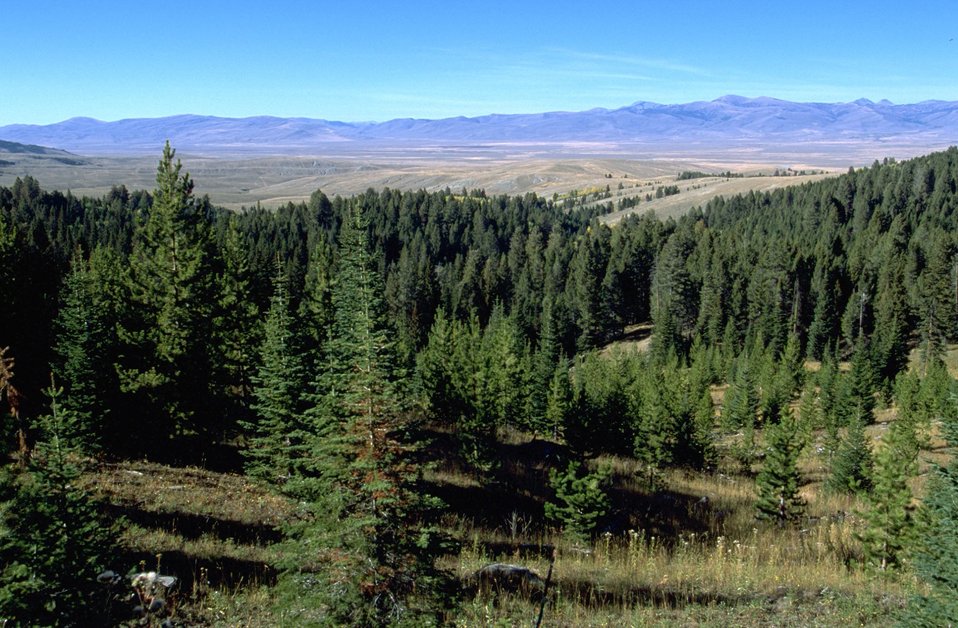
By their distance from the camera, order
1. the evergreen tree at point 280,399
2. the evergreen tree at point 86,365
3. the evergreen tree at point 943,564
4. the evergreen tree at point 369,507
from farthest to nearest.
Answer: the evergreen tree at point 86,365, the evergreen tree at point 280,399, the evergreen tree at point 943,564, the evergreen tree at point 369,507

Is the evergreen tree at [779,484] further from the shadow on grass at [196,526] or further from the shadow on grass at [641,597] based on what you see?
the shadow on grass at [196,526]

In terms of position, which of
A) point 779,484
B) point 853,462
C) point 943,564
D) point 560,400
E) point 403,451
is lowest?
point 560,400

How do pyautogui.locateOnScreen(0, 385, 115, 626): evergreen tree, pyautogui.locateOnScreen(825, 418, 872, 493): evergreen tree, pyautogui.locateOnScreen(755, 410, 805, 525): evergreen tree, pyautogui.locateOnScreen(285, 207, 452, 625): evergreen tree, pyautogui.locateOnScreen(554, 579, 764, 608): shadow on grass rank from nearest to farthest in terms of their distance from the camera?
pyautogui.locateOnScreen(0, 385, 115, 626): evergreen tree, pyautogui.locateOnScreen(285, 207, 452, 625): evergreen tree, pyautogui.locateOnScreen(554, 579, 764, 608): shadow on grass, pyautogui.locateOnScreen(755, 410, 805, 525): evergreen tree, pyautogui.locateOnScreen(825, 418, 872, 493): evergreen tree

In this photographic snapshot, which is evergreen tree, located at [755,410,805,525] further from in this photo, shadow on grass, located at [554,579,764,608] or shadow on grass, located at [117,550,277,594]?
shadow on grass, located at [117,550,277,594]

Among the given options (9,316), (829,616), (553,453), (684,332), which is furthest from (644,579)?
(684,332)

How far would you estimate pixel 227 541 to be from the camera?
11.8m

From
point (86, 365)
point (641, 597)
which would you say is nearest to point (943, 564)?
point (641, 597)

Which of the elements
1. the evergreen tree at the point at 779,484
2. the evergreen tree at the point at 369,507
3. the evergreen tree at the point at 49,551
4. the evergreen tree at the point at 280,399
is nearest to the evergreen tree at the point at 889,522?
the evergreen tree at the point at 779,484

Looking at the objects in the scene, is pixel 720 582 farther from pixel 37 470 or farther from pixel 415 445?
pixel 37 470

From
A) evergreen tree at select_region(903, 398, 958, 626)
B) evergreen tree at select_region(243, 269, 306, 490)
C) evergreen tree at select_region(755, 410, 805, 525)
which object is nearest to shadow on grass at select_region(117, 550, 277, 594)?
evergreen tree at select_region(243, 269, 306, 490)

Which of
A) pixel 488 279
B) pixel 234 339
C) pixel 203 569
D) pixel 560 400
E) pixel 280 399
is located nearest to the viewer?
pixel 203 569

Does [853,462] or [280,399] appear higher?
[280,399]

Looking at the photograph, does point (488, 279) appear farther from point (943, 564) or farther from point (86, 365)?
point (943, 564)

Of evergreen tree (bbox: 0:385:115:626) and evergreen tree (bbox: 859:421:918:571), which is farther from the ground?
evergreen tree (bbox: 0:385:115:626)
